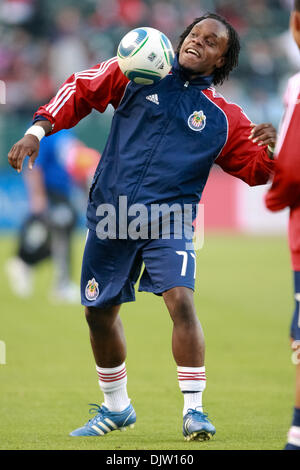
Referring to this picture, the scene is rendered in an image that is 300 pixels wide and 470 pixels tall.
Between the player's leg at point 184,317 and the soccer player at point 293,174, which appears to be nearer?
the soccer player at point 293,174

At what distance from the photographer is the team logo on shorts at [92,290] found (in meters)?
5.44

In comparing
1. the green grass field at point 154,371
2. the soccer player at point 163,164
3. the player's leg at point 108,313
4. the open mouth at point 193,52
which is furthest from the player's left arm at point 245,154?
the green grass field at point 154,371

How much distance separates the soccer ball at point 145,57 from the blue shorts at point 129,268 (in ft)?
3.19

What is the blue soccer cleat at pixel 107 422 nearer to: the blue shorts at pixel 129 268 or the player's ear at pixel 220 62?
the blue shorts at pixel 129 268

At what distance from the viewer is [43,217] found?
42.7 feet

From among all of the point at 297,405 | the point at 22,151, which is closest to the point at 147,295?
the point at 22,151

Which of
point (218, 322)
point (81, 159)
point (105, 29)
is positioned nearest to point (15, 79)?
point (105, 29)

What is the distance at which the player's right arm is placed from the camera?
210 inches

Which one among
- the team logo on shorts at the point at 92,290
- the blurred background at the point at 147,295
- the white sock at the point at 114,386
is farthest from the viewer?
the blurred background at the point at 147,295

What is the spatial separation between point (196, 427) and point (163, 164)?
1.53m

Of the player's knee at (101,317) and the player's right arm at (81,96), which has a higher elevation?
the player's right arm at (81,96)

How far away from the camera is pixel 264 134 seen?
5.18 metres

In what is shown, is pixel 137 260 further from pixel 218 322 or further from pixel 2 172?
pixel 2 172

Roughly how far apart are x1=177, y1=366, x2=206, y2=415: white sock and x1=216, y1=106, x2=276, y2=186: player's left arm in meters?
1.22
